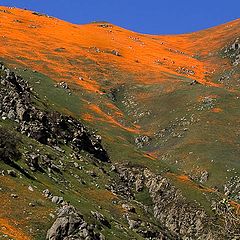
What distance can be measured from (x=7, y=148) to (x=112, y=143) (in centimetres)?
4537

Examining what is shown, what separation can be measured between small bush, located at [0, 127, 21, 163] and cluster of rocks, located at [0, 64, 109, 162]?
1146 cm

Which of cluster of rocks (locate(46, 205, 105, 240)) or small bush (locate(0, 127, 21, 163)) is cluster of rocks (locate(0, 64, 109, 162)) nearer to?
small bush (locate(0, 127, 21, 163))

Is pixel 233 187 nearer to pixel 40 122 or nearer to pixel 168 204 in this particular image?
pixel 168 204

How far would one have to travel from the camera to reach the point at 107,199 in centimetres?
5469

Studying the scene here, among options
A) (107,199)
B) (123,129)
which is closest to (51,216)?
(107,199)

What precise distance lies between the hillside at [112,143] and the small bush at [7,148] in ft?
0.29

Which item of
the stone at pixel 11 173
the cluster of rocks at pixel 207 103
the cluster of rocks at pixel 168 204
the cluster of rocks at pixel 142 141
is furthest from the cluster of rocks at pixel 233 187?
the stone at pixel 11 173

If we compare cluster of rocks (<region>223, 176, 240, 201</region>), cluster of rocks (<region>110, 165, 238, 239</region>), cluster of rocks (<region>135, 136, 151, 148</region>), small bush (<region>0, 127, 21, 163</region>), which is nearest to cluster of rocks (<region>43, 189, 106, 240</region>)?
small bush (<region>0, 127, 21, 163</region>)

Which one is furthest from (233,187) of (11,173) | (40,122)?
(11,173)

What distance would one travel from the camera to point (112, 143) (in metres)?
87.2

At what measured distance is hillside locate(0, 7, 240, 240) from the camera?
3862cm

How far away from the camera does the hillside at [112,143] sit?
38.6 meters

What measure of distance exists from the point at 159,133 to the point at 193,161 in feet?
70.0

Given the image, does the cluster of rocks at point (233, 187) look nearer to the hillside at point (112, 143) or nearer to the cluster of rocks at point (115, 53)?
the hillside at point (112, 143)
